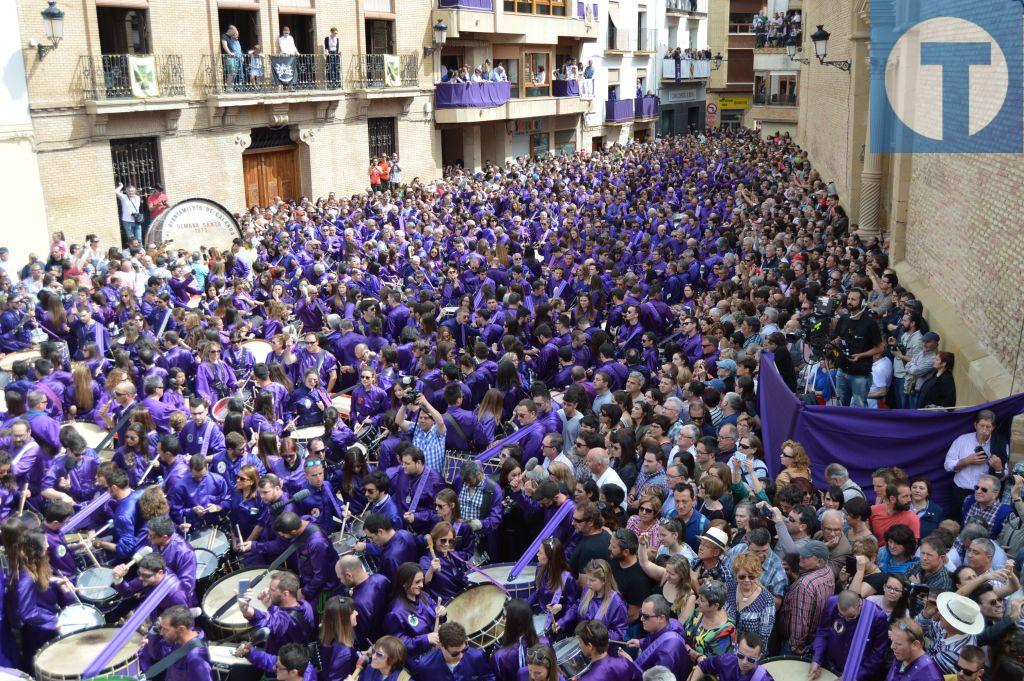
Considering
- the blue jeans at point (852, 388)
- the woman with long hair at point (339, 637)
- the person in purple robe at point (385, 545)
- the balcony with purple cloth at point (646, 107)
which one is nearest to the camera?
the woman with long hair at point (339, 637)

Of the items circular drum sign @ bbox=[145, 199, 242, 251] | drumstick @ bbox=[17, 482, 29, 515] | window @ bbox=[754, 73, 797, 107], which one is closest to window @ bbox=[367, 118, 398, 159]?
circular drum sign @ bbox=[145, 199, 242, 251]

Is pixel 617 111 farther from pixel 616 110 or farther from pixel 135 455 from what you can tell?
pixel 135 455

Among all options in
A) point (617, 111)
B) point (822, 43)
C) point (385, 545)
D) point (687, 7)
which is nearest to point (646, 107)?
point (617, 111)

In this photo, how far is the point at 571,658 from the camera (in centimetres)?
563

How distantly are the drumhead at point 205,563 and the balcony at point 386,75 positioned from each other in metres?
22.5

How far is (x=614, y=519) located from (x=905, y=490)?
6.79 ft

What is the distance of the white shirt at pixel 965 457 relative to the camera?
24.4ft

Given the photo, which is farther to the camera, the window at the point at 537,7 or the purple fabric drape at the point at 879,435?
the window at the point at 537,7

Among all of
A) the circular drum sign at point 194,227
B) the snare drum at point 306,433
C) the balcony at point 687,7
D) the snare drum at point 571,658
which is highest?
the balcony at point 687,7

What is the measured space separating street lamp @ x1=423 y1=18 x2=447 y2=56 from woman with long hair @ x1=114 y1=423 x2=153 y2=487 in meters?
24.1

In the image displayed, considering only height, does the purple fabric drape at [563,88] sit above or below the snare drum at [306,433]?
above

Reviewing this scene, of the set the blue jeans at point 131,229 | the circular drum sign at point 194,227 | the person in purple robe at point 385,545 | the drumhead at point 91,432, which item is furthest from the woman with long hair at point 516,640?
the blue jeans at point 131,229

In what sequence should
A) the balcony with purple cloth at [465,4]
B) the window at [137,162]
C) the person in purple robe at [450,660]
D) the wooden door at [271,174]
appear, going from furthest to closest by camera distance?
the balcony with purple cloth at [465,4], the wooden door at [271,174], the window at [137,162], the person in purple robe at [450,660]

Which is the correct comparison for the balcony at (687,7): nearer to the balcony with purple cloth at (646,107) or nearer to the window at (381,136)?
the balcony with purple cloth at (646,107)
